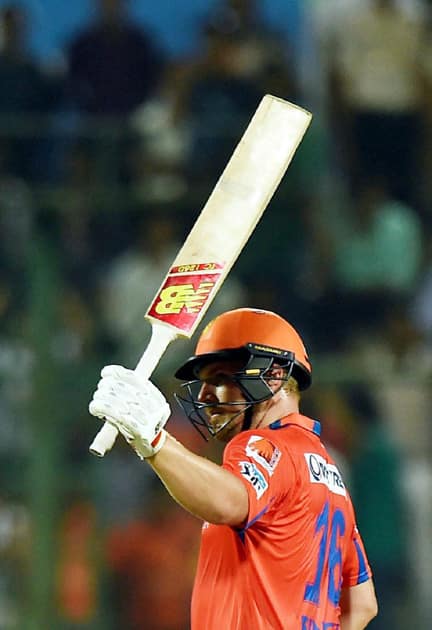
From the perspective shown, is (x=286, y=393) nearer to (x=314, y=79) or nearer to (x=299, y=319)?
(x=299, y=319)

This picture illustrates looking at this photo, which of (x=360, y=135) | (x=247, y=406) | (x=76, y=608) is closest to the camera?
(x=247, y=406)

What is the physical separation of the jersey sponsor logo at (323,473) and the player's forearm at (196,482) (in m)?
0.35

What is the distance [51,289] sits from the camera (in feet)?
19.9

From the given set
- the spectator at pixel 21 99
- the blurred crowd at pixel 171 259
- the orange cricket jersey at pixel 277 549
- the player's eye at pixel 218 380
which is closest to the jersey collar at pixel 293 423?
the orange cricket jersey at pixel 277 549

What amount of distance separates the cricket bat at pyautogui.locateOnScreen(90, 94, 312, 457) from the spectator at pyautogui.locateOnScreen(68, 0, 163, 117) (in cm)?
379

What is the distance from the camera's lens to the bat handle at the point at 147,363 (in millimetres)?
2768

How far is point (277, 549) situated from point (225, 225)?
0.77 meters

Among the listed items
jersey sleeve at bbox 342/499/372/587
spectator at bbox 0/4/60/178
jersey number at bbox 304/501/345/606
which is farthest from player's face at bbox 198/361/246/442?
spectator at bbox 0/4/60/178

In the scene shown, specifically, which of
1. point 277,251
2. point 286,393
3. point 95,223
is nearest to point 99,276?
point 95,223

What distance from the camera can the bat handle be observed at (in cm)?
277

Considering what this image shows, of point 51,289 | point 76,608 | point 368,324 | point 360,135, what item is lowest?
point 76,608

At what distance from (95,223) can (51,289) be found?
0.39m

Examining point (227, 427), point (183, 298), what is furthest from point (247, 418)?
point (183, 298)

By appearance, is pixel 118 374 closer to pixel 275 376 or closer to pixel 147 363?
pixel 147 363
